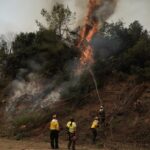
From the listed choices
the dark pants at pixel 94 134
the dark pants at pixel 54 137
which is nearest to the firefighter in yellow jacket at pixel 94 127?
the dark pants at pixel 94 134

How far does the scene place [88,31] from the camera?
48.0m

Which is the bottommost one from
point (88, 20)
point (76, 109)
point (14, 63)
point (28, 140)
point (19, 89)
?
point (28, 140)

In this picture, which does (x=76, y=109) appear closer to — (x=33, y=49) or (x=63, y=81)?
(x=63, y=81)

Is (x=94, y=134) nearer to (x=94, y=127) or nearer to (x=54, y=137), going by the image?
(x=94, y=127)

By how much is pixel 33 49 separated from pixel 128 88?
13.5m

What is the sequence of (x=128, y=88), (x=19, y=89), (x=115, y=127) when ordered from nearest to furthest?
(x=115, y=127) → (x=128, y=88) → (x=19, y=89)

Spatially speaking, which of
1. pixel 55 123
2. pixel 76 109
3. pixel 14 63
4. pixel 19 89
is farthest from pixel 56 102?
pixel 55 123

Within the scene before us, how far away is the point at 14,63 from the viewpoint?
49.2 metres

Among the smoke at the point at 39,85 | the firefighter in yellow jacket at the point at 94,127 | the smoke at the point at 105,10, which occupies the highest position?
the smoke at the point at 105,10

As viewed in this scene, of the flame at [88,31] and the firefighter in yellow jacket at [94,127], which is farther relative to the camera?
the flame at [88,31]

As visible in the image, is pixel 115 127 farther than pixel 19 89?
No

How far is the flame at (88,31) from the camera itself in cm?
4612

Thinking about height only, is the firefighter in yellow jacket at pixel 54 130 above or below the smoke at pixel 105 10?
below

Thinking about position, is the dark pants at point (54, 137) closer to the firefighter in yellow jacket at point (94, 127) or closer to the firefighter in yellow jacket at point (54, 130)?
the firefighter in yellow jacket at point (54, 130)
